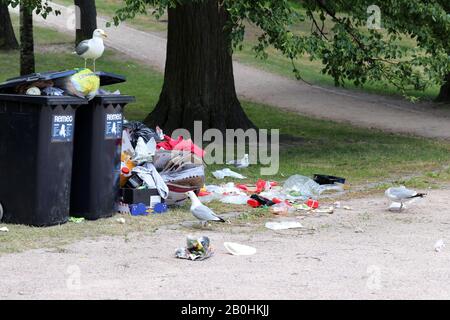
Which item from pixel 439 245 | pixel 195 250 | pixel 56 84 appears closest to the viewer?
pixel 195 250

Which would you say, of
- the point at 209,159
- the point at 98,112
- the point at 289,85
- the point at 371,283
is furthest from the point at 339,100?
the point at 371,283

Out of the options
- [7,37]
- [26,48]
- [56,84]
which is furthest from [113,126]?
[7,37]

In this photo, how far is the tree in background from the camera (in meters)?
12.9

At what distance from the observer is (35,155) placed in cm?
820

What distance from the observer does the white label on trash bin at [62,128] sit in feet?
27.3

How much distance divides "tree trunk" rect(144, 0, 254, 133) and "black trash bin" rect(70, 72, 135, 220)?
20.0ft

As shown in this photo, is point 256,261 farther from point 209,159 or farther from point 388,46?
point 388,46

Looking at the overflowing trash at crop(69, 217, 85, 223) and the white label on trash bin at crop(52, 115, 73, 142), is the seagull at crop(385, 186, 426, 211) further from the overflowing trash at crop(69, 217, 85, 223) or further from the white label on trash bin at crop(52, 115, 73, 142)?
the white label on trash bin at crop(52, 115, 73, 142)

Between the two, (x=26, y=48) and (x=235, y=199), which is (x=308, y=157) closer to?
(x=235, y=199)

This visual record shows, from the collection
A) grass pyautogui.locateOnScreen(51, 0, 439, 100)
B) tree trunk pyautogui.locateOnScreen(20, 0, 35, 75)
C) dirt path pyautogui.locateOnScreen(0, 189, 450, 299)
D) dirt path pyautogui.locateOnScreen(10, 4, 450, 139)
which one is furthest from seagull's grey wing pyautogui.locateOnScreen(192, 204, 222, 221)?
grass pyautogui.locateOnScreen(51, 0, 439, 100)

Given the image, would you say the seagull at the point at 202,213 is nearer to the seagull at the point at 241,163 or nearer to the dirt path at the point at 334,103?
the seagull at the point at 241,163

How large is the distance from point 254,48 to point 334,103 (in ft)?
29.7

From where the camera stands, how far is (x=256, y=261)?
24.1ft

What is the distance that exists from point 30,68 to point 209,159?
7186 millimetres
